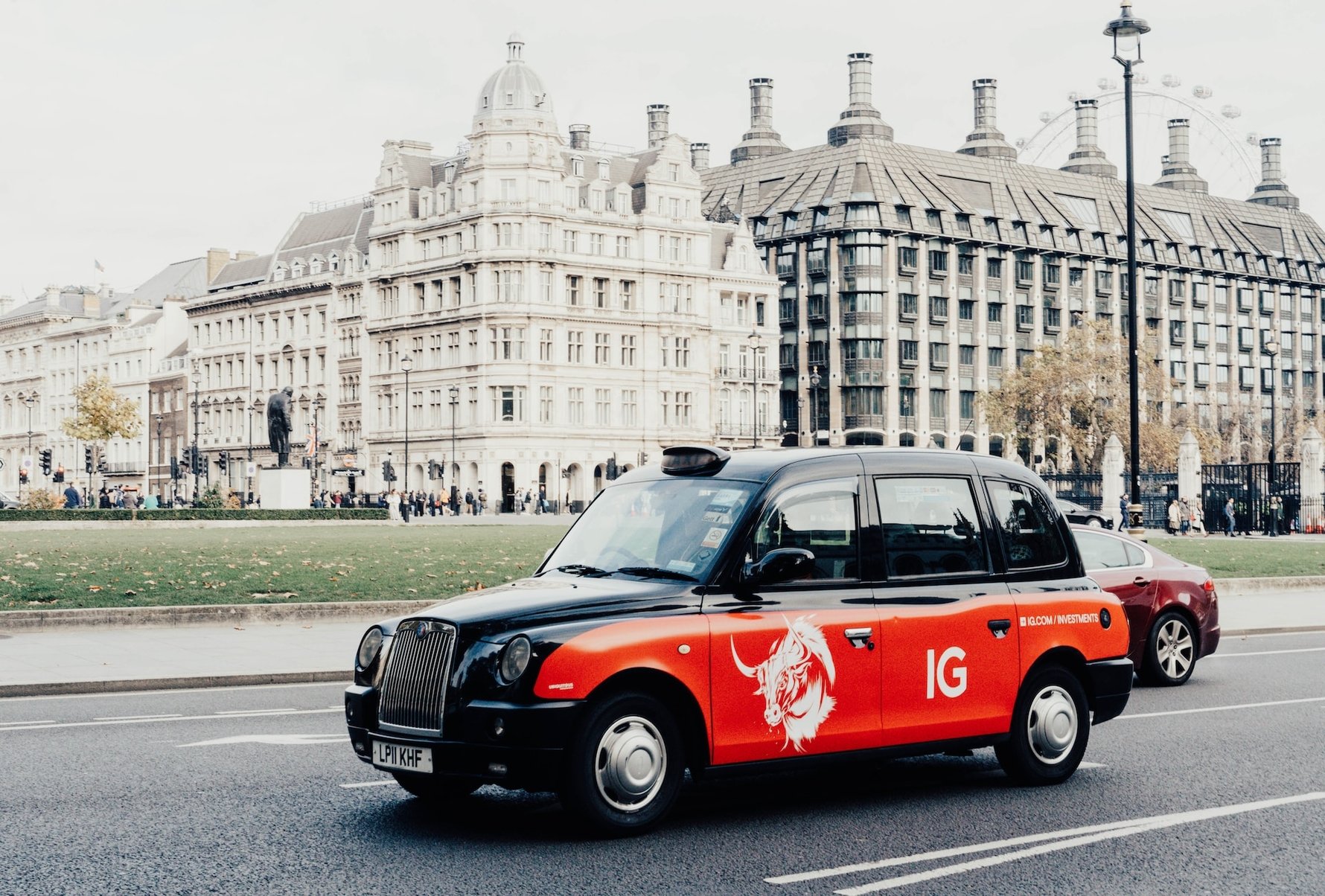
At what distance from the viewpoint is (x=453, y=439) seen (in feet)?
332

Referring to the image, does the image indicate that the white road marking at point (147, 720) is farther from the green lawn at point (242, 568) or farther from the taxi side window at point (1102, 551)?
the green lawn at point (242, 568)

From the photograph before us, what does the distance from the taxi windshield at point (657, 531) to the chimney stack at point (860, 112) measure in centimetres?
11651

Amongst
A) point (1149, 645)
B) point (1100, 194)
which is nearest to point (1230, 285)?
point (1100, 194)

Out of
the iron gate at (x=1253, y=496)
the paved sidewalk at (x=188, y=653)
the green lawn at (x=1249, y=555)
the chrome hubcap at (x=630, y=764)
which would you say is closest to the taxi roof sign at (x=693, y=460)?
the chrome hubcap at (x=630, y=764)

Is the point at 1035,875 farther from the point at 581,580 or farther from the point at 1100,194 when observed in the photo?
the point at 1100,194

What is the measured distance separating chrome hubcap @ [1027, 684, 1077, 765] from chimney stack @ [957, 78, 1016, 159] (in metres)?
126

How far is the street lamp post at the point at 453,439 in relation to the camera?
10156cm

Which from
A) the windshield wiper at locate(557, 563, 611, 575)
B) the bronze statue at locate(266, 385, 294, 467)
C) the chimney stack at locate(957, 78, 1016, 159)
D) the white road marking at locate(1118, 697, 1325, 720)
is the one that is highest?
the chimney stack at locate(957, 78, 1016, 159)

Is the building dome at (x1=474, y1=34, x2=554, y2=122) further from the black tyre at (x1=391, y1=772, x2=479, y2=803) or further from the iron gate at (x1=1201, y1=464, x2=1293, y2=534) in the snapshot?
the black tyre at (x1=391, y1=772, x2=479, y2=803)

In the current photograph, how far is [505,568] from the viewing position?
94.6 feet

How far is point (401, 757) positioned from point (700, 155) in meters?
127

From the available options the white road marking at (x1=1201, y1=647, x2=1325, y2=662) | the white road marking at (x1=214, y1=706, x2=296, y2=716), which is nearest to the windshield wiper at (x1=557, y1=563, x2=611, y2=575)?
the white road marking at (x1=214, y1=706, x2=296, y2=716)

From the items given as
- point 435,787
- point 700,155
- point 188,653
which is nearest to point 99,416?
point 700,155

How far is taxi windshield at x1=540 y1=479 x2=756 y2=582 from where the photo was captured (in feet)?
29.1
